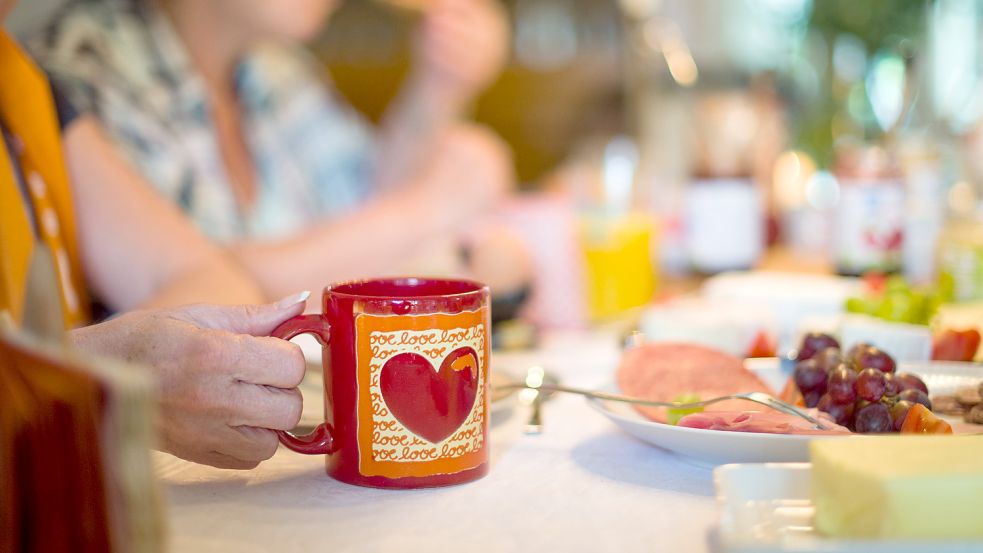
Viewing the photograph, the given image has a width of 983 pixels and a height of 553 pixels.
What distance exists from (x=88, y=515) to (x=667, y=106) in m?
2.82

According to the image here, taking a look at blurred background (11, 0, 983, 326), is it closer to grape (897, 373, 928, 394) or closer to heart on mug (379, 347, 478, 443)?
grape (897, 373, 928, 394)

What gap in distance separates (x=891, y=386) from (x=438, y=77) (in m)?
1.51

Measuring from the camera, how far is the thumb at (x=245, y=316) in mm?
531

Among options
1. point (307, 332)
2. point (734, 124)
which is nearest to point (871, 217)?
point (734, 124)

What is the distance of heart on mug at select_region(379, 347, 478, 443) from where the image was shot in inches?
21.2

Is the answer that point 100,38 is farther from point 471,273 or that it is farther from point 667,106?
point 667,106

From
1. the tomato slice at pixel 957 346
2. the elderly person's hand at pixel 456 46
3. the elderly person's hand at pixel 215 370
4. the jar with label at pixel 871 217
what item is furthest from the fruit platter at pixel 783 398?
the elderly person's hand at pixel 456 46

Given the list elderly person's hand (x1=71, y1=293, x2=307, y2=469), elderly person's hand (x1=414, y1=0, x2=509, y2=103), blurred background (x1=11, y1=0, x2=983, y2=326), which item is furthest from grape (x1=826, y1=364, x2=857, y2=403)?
elderly person's hand (x1=414, y1=0, x2=509, y2=103)

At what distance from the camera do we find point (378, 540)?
48cm

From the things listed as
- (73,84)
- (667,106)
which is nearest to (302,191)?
(73,84)

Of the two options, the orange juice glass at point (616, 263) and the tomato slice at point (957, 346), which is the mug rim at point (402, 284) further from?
the orange juice glass at point (616, 263)

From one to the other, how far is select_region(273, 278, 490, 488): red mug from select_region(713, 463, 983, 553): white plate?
15 cm

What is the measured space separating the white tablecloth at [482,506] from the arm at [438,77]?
135 centimetres

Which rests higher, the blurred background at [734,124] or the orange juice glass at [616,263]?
the blurred background at [734,124]
